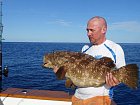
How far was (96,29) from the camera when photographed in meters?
5.60

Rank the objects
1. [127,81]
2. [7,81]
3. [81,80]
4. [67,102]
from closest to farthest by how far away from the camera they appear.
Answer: [127,81] < [81,80] < [67,102] < [7,81]

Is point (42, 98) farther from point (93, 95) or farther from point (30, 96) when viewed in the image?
point (93, 95)

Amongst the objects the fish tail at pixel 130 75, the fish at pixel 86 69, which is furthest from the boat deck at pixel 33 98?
the fish tail at pixel 130 75

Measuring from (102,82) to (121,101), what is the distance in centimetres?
1977

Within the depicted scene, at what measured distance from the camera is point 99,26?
562cm

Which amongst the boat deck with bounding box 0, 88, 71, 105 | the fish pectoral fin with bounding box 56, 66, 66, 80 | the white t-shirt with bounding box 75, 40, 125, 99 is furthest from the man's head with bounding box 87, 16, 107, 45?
the boat deck with bounding box 0, 88, 71, 105

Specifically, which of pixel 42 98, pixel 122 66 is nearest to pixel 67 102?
pixel 42 98

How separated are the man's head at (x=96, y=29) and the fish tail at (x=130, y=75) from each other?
898mm

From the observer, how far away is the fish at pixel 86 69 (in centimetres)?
501

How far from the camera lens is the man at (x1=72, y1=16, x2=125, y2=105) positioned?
557 cm

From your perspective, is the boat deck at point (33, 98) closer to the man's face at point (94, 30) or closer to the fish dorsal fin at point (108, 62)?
the man's face at point (94, 30)

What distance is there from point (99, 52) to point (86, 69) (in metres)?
0.52

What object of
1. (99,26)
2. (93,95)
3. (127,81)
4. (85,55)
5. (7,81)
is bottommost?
A: (7,81)

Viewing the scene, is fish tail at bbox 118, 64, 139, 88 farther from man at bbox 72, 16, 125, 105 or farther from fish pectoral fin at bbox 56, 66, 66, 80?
fish pectoral fin at bbox 56, 66, 66, 80
